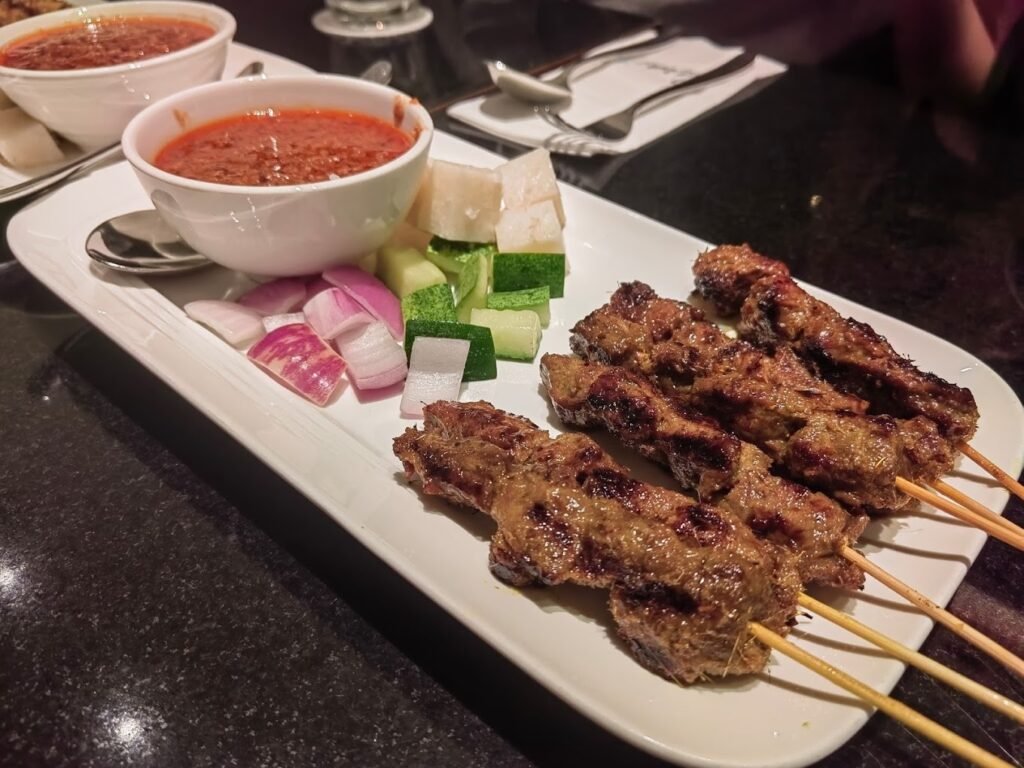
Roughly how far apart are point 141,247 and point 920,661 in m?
2.67

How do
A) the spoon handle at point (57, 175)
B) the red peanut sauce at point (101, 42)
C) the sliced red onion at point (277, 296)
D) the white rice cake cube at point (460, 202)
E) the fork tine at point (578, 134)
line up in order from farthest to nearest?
the fork tine at point (578, 134)
the red peanut sauce at point (101, 42)
the spoon handle at point (57, 175)
the white rice cake cube at point (460, 202)
the sliced red onion at point (277, 296)

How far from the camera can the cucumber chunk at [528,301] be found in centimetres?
268

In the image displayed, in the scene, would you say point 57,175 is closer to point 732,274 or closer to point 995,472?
point 732,274

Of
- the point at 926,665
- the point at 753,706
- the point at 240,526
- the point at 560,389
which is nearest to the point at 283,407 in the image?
the point at 240,526

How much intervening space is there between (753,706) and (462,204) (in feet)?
6.41

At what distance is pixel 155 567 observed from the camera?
2.10 metres

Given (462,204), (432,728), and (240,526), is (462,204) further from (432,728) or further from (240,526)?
(432,728)

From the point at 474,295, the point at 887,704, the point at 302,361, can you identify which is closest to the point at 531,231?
the point at 474,295

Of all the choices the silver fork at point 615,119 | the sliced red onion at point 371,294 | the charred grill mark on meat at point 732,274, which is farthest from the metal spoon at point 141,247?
the silver fork at point 615,119

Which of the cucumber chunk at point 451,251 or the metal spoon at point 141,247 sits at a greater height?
the cucumber chunk at point 451,251

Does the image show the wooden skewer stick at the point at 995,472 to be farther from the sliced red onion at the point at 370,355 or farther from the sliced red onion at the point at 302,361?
the sliced red onion at the point at 302,361

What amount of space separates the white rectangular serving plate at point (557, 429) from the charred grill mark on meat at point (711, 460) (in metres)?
0.12

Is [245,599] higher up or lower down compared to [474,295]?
lower down

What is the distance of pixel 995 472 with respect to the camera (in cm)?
197
